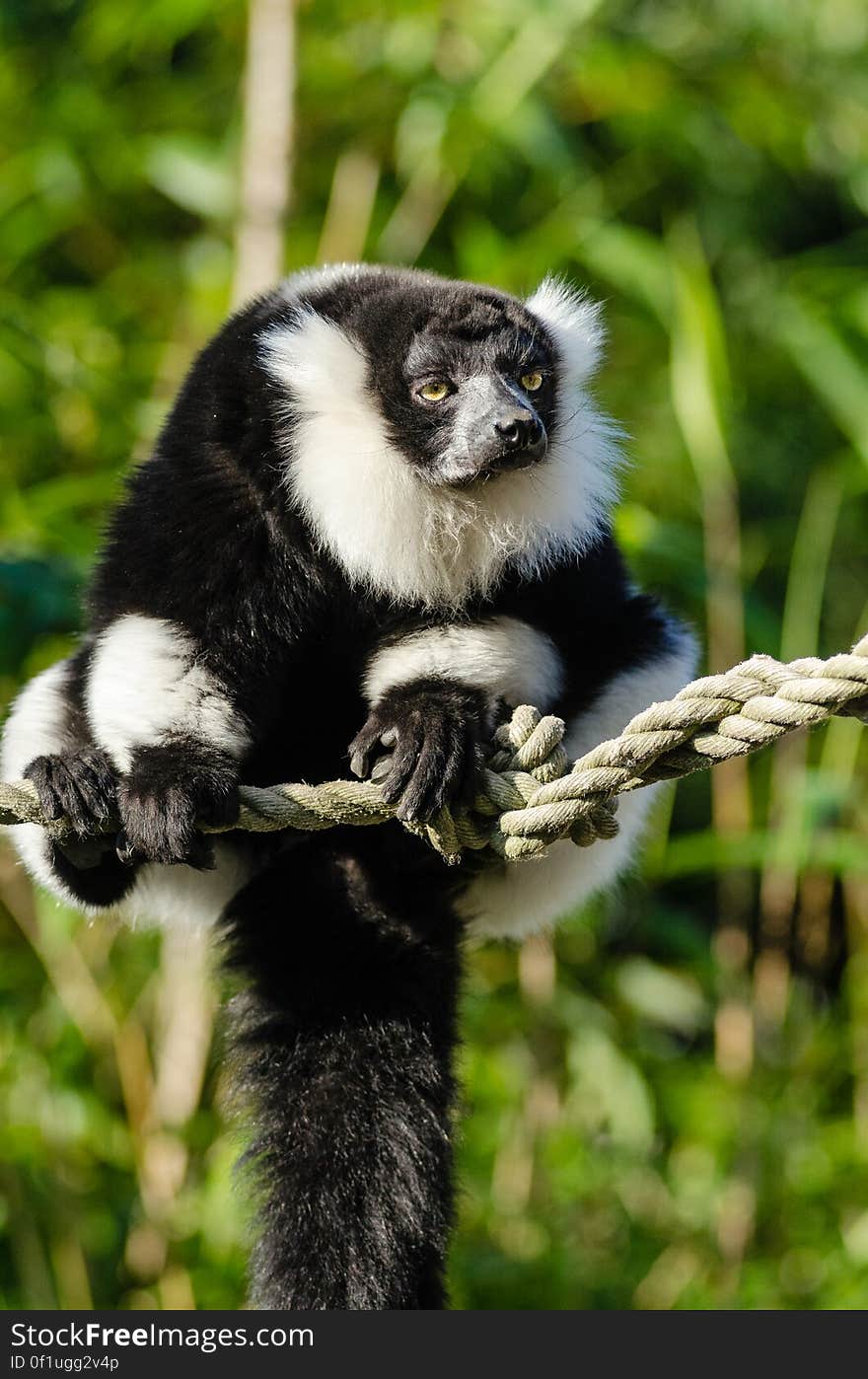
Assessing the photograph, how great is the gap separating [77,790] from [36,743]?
1.07ft

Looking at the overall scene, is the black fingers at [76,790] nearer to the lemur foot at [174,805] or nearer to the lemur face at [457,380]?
the lemur foot at [174,805]

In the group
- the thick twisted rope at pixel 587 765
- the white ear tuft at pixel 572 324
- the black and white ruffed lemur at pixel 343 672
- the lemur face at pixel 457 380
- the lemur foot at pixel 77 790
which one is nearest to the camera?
the thick twisted rope at pixel 587 765

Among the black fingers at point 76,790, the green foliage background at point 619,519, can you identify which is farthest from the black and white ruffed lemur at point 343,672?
the green foliage background at point 619,519

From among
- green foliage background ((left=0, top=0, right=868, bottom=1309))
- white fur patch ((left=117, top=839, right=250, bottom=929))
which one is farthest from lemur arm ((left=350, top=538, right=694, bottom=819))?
green foliage background ((left=0, top=0, right=868, bottom=1309))

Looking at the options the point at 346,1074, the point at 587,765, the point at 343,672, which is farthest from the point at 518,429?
the point at 346,1074

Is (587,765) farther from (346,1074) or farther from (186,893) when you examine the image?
(186,893)

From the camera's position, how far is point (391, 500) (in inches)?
97.9

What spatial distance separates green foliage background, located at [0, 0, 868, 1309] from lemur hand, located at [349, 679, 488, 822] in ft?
3.79

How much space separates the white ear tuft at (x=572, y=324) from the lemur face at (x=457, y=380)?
11 centimetres

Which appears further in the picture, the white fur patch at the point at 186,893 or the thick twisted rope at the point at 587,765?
the white fur patch at the point at 186,893

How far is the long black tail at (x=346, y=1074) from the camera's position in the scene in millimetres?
2428

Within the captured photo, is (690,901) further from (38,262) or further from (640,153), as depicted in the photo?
(38,262)

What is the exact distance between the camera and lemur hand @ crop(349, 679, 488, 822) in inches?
83.2

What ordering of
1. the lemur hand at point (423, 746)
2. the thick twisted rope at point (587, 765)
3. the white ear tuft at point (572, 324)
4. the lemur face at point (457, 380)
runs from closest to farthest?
the thick twisted rope at point (587, 765) < the lemur hand at point (423, 746) < the lemur face at point (457, 380) < the white ear tuft at point (572, 324)
